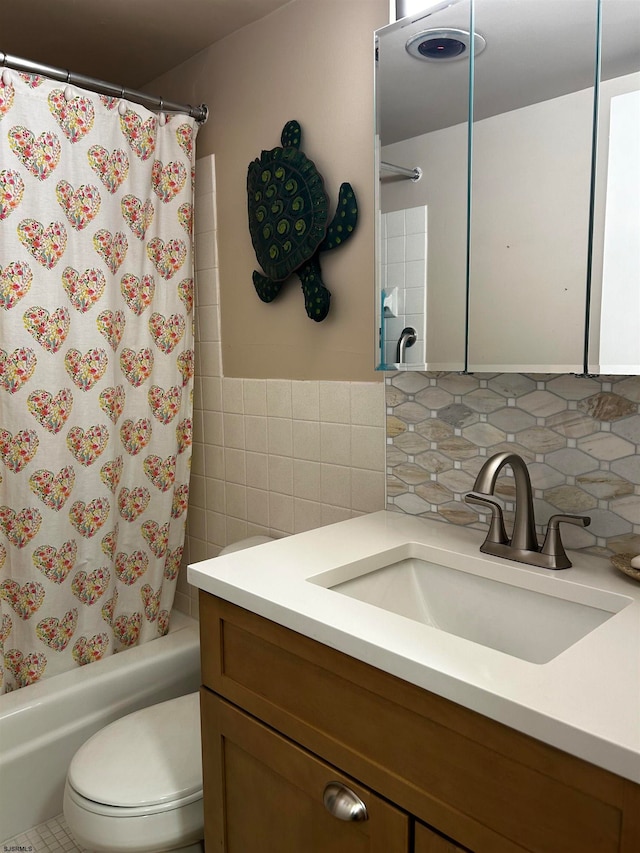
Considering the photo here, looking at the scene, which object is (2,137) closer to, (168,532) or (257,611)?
(168,532)

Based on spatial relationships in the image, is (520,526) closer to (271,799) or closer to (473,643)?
(473,643)

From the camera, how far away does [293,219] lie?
172 centimetres

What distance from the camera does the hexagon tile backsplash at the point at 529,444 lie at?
3.91 ft

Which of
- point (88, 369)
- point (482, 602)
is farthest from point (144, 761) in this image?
point (88, 369)

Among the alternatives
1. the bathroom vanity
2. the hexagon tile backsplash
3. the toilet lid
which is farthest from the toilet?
the hexagon tile backsplash

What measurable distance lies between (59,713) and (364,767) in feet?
3.83

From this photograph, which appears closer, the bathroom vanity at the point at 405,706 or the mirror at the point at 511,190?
the bathroom vanity at the point at 405,706

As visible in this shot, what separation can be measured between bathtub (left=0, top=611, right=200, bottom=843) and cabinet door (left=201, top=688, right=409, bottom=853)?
2.15ft

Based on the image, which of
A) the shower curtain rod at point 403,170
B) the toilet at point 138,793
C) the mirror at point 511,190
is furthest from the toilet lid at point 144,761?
the shower curtain rod at point 403,170

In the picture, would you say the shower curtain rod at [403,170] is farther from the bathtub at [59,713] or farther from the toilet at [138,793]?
the bathtub at [59,713]

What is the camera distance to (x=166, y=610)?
86.0 inches

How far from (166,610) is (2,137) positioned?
1.46 m

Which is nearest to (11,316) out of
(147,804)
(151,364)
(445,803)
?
(151,364)

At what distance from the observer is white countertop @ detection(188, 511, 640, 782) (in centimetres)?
72
